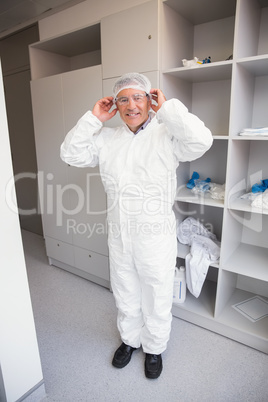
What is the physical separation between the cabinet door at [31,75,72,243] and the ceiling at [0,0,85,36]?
0.73 m

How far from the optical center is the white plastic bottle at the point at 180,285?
6.70 feet

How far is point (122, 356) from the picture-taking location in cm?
169

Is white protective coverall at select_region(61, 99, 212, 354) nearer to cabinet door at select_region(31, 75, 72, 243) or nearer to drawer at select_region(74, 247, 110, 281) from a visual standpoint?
drawer at select_region(74, 247, 110, 281)

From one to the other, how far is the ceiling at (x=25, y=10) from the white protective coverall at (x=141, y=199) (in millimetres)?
1512

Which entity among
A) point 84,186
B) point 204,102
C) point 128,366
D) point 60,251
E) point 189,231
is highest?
point 204,102

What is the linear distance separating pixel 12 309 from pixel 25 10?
2826mm

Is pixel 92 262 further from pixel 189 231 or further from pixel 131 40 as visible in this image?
pixel 131 40

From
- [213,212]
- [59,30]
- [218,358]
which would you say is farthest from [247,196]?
[59,30]

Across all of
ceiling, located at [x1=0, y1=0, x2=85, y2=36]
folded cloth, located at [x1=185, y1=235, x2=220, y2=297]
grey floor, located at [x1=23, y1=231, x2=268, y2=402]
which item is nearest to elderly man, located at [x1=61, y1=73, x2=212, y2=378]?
grey floor, located at [x1=23, y1=231, x2=268, y2=402]

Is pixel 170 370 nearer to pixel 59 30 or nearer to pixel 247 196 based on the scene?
pixel 247 196

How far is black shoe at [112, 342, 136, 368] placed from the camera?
167 cm

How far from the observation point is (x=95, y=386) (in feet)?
5.12

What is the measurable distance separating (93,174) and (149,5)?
124 cm

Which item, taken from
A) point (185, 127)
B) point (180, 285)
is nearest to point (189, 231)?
point (180, 285)
